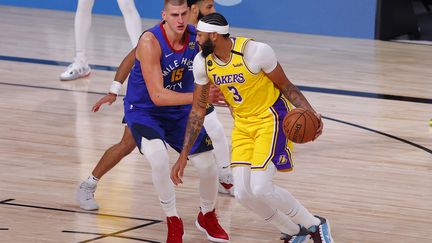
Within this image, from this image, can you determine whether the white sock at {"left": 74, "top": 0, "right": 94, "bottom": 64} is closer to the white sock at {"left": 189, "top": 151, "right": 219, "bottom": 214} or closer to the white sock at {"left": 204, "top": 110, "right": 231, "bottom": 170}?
the white sock at {"left": 204, "top": 110, "right": 231, "bottom": 170}

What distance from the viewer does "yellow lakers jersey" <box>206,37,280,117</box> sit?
5.05 metres

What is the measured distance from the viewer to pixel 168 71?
216 inches

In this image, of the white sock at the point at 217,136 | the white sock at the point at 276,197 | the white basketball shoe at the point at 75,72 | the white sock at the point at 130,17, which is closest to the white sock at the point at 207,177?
the white sock at the point at 276,197

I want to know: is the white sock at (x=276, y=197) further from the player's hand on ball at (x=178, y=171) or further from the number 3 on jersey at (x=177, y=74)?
the number 3 on jersey at (x=177, y=74)

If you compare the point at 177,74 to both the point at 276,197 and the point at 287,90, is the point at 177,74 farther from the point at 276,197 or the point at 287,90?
the point at 276,197

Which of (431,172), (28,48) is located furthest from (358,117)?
(28,48)

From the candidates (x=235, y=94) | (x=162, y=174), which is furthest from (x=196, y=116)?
(x=162, y=174)

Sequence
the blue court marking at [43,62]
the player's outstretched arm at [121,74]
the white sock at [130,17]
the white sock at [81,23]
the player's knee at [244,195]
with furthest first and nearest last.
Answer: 1. the blue court marking at [43,62]
2. the white sock at [81,23]
3. the white sock at [130,17]
4. the player's outstretched arm at [121,74]
5. the player's knee at [244,195]

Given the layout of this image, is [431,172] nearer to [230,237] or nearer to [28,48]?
[230,237]

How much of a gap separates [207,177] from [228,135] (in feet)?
8.51

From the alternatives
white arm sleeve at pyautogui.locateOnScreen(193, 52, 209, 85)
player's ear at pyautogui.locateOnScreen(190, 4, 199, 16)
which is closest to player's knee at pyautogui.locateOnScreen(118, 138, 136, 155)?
white arm sleeve at pyautogui.locateOnScreen(193, 52, 209, 85)

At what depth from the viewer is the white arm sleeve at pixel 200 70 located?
5082mm

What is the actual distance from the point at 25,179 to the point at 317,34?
7887 mm

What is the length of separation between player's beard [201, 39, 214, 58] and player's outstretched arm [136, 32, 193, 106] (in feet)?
Answer: 1.12
